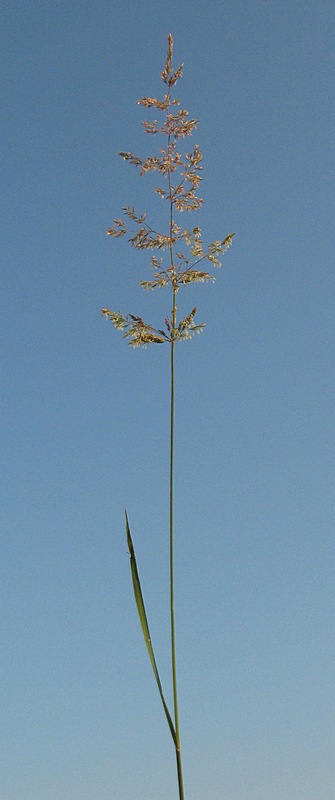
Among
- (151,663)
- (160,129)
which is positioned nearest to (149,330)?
(160,129)

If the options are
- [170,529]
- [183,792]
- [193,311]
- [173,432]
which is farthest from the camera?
[193,311]

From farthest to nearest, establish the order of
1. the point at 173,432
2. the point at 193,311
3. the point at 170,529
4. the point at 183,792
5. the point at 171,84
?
1. the point at 171,84
2. the point at 193,311
3. the point at 173,432
4. the point at 170,529
5. the point at 183,792

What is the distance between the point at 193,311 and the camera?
17.0ft

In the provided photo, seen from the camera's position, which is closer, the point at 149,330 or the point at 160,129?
the point at 149,330

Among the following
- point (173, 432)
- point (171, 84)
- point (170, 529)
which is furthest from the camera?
point (171, 84)

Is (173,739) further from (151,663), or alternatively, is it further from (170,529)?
(170,529)

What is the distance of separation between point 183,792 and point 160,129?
4.07 m

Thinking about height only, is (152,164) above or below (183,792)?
above

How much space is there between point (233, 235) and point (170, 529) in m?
2.30

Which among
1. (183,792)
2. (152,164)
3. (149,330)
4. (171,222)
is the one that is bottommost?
(183,792)

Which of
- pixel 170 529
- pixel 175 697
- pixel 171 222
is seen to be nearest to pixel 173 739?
pixel 175 697

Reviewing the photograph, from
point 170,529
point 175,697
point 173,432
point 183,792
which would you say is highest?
point 173,432

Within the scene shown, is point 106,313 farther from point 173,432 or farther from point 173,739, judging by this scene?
point 173,739

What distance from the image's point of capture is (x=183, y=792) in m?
3.71
